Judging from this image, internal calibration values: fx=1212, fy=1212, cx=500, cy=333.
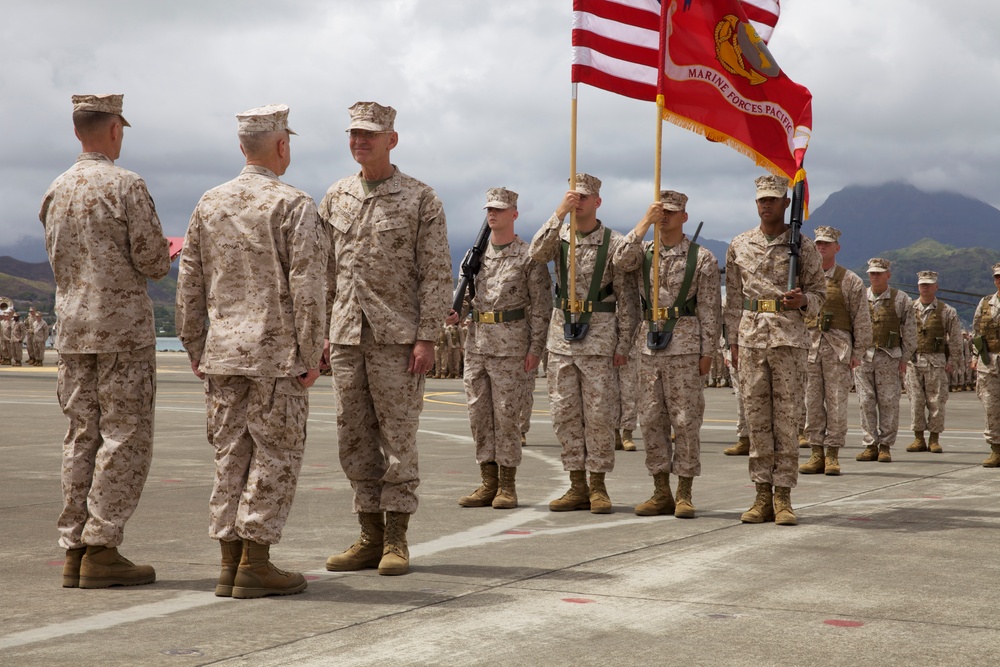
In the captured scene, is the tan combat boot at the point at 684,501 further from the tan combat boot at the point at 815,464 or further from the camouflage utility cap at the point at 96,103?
the camouflage utility cap at the point at 96,103

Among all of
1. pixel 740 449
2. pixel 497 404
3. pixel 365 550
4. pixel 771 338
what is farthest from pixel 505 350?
pixel 740 449

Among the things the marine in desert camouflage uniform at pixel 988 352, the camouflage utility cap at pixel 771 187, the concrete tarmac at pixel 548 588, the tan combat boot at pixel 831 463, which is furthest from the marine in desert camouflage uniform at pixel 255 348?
the marine in desert camouflage uniform at pixel 988 352

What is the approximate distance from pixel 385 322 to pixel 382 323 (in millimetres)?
16

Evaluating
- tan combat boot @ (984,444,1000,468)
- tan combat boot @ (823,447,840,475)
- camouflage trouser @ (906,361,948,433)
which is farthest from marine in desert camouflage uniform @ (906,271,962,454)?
tan combat boot @ (823,447,840,475)

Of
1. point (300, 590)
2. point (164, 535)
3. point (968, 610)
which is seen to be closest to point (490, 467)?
point (164, 535)

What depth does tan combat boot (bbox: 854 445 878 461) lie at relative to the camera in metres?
13.4

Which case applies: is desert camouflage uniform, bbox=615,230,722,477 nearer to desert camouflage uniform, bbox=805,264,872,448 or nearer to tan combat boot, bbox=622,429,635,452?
desert camouflage uniform, bbox=805,264,872,448

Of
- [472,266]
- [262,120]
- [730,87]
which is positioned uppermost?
[730,87]

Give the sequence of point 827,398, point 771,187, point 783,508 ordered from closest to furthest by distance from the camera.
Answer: point 783,508, point 771,187, point 827,398

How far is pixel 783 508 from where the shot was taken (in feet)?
26.3

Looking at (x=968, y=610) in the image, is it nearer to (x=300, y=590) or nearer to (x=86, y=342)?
(x=300, y=590)

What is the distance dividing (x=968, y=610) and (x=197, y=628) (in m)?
3.23

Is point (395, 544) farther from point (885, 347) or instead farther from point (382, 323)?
point (885, 347)

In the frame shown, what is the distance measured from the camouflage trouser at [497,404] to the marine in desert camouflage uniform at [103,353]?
139 inches
